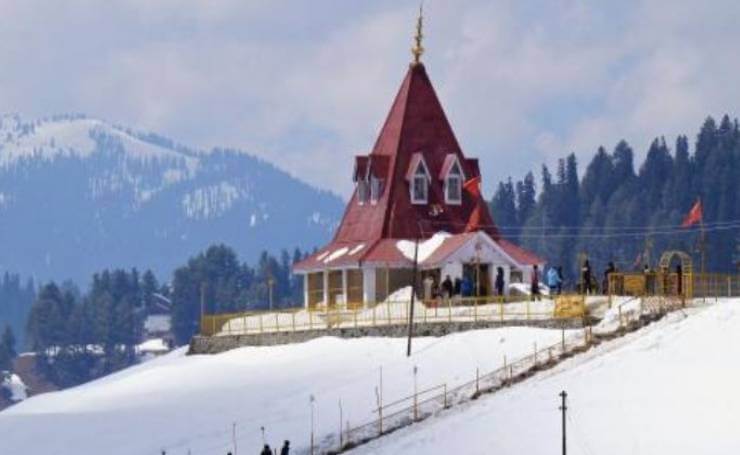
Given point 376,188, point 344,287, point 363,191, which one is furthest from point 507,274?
point 363,191

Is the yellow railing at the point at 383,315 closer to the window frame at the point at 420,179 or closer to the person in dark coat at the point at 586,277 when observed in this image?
the person in dark coat at the point at 586,277

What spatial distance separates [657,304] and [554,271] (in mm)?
9187

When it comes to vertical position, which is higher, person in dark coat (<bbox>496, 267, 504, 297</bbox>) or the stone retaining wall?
person in dark coat (<bbox>496, 267, 504, 297</bbox>)

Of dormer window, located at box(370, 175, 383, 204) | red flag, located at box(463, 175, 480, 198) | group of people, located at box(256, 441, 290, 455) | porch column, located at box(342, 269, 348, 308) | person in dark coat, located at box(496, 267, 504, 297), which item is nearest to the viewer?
group of people, located at box(256, 441, 290, 455)

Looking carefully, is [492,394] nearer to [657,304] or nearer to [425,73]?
[657,304]

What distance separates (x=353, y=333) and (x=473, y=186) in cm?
1010

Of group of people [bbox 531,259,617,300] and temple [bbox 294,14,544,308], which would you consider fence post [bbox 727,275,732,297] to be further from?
temple [bbox 294,14,544,308]

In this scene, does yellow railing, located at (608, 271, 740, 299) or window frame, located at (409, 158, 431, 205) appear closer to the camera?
yellow railing, located at (608, 271, 740, 299)

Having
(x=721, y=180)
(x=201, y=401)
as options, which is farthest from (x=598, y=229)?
(x=201, y=401)

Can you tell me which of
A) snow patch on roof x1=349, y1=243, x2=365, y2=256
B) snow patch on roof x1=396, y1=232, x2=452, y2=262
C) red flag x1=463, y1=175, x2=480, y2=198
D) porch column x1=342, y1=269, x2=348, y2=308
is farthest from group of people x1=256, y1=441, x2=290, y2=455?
red flag x1=463, y1=175, x2=480, y2=198

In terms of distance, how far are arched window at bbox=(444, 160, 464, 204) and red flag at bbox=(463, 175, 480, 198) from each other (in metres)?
0.31

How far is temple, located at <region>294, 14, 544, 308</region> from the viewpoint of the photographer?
232 feet

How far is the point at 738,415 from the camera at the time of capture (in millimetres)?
46125

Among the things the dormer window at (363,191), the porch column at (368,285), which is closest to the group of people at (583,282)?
the porch column at (368,285)
